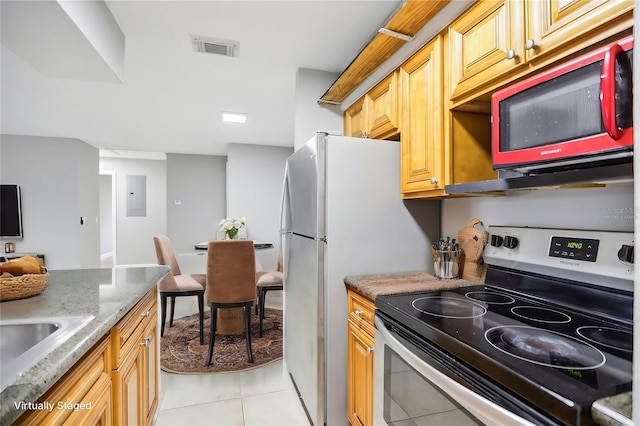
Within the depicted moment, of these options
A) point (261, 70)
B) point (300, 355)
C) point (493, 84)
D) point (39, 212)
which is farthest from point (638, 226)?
point (39, 212)

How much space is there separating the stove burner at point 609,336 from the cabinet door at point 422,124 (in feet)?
2.50

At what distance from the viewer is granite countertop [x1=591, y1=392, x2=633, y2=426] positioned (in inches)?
21.7

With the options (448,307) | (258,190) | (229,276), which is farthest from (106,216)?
(448,307)

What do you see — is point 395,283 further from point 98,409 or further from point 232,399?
point 232,399

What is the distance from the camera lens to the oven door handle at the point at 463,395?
28.5 inches

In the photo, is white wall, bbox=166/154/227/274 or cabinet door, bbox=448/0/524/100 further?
white wall, bbox=166/154/227/274

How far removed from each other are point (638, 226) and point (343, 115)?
2404 millimetres

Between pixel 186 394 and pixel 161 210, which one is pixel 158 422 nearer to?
pixel 186 394

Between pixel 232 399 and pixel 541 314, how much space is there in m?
1.95

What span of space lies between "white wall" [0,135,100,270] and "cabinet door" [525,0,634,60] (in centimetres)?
617

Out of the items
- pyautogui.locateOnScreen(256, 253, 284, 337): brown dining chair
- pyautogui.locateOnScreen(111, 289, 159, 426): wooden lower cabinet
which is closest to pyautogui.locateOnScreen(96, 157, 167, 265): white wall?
pyautogui.locateOnScreen(256, 253, 284, 337): brown dining chair

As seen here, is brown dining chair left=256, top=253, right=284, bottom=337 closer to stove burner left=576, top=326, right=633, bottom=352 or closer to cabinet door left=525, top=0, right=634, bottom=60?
stove burner left=576, top=326, right=633, bottom=352

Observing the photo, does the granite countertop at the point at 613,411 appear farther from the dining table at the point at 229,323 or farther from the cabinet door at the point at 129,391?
the dining table at the point at 229,323

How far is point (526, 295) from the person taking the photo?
136cm
